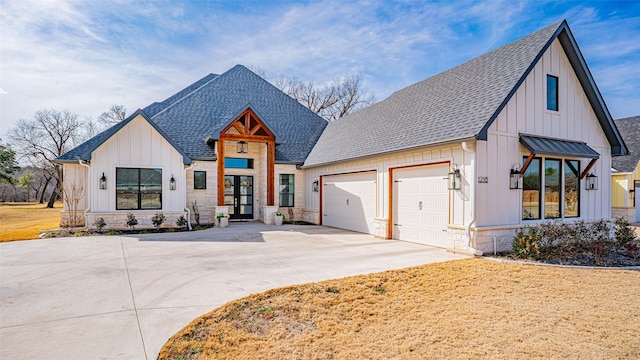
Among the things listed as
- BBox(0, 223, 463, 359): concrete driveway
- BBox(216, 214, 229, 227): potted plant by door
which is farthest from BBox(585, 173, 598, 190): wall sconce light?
BBox(216, 214, 229, 227): potted plant by door

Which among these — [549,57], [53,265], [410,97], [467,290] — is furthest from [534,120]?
[53,265]

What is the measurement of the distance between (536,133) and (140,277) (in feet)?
34.2

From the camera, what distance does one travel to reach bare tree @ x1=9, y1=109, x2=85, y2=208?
35.3 metres

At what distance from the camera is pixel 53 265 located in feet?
24.1

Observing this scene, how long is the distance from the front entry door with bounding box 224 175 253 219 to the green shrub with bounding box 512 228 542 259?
39.7 feet

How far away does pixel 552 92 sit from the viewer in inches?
398

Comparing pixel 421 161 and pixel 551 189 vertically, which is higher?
pixel 421 161

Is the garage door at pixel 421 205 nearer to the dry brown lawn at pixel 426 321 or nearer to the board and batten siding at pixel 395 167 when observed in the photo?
the board and batten siding at pixel 395 167

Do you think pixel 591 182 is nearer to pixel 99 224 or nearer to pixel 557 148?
pixel 557 148

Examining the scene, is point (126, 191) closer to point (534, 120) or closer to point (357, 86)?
point (534, 120)

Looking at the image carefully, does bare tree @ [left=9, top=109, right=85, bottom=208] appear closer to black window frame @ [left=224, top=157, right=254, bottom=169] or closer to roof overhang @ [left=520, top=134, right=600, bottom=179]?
black window frame @ [left=224, top=157, right=254, bottom=169]

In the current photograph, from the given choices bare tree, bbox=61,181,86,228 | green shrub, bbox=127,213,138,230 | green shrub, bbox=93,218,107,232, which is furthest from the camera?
bare tree, bbox=61,181,86,228

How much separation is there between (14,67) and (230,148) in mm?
8234

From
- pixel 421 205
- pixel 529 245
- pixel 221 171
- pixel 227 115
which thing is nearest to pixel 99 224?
pixel 221 171
